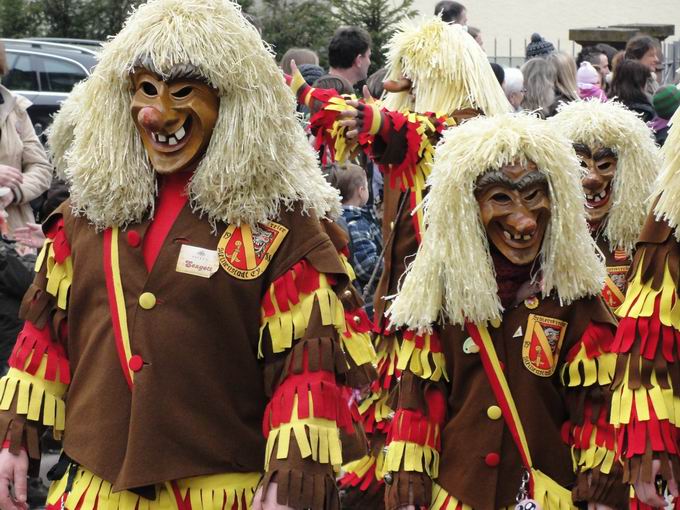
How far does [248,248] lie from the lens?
151 inches

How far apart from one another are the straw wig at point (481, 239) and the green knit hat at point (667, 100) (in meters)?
3.35

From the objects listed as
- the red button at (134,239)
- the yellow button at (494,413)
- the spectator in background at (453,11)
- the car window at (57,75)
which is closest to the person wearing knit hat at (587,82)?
the spectator in background at (453,11)

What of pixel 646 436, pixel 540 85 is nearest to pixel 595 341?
pixel 646 436

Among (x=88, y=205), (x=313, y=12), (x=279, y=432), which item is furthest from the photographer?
(x=313, y=12)

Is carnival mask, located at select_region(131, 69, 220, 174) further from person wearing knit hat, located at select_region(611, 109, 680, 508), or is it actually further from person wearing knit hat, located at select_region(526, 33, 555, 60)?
person wearing knit hat, located at select_region(526, 33, 555, 60)

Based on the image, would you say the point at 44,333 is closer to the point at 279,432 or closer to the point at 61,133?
the point at 279,432

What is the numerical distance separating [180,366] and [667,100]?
4572 millimetres

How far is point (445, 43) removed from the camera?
251 inches

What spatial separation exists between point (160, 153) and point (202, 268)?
1.18ft

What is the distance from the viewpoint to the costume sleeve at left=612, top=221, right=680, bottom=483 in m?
4.15

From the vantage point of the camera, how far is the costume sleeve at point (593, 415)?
13.7ft

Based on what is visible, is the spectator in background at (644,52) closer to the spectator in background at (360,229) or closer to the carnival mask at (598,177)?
the spectator in background at (360,229)

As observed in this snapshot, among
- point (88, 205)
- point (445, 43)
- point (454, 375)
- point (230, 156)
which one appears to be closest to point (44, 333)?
point (88, 205)

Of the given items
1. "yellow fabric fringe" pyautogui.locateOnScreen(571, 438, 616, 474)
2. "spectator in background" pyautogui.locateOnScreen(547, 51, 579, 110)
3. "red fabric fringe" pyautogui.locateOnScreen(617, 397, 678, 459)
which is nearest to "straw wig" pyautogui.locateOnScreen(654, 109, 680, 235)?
"red fabric fringe" pyautogui.locateOnScreen(617, 397, 678, 459)
